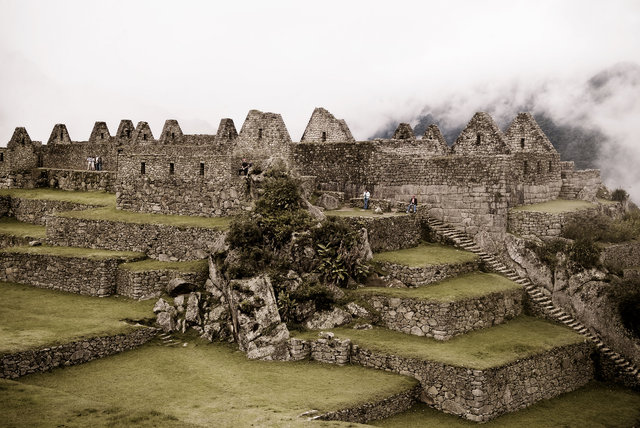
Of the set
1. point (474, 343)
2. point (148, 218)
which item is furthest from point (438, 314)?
point (148, 218)

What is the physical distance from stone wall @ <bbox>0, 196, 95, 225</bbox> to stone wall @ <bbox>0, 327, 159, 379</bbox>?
1560 cm

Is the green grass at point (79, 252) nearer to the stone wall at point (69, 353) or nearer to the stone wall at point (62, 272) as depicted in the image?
the stone wall at point (62, 272)

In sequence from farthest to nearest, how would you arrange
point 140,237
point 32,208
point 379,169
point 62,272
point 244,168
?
point 32,208 → point 379,169 → point 244,168 → point 140,237 → point 62,272

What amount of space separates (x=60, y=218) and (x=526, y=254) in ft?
72.2

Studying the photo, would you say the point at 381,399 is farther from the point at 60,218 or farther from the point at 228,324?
the point at 60,218

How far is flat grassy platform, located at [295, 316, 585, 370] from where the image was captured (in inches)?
934

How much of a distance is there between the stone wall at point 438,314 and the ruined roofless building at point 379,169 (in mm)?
6289

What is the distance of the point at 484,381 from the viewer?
22.7 meters

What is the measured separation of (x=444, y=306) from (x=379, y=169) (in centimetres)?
1264

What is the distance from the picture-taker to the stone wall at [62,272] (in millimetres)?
30734

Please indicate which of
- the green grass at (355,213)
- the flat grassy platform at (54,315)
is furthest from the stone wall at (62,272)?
the green grass at (355,213)

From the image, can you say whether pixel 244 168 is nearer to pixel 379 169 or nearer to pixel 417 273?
pixel 379 169

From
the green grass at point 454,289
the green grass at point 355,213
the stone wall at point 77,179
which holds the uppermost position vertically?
the stone wall at point 77,179

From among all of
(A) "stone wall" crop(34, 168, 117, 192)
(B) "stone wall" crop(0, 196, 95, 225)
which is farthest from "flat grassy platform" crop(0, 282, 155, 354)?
(A) "stone wall" crop(34, 168, 117, 192)
